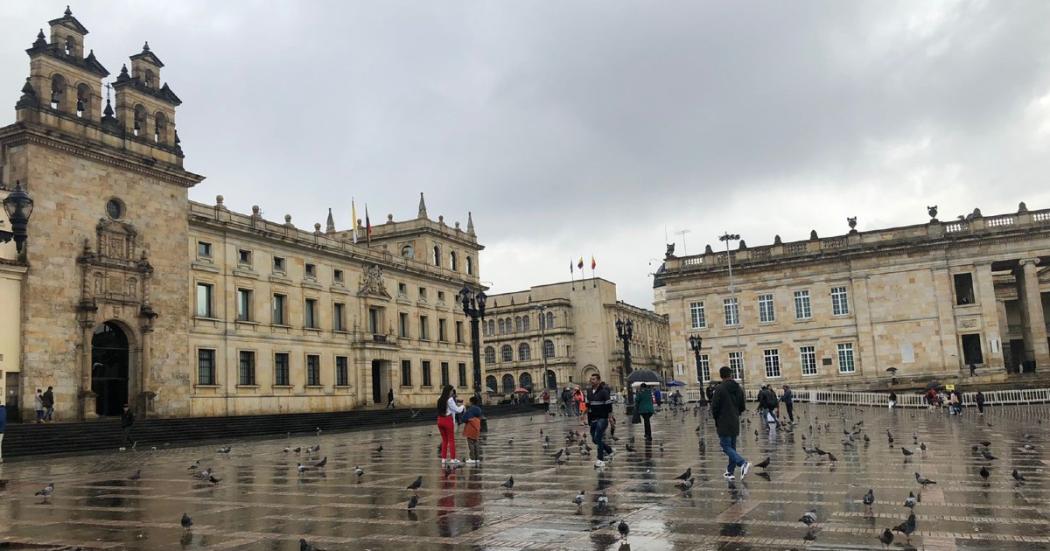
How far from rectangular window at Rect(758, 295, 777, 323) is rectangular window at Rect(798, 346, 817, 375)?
280cm

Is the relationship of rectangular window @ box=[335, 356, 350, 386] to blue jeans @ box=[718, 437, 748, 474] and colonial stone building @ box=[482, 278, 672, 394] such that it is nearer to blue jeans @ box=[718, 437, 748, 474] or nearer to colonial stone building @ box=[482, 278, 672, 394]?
colonial stone building @ box=[482, 278, 672, 394]

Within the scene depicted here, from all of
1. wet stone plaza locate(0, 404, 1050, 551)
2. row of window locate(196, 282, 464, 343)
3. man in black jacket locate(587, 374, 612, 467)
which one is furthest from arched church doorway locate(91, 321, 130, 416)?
man in black jacket locate(587, 374, 612, 467)

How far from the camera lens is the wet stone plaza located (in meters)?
7.79

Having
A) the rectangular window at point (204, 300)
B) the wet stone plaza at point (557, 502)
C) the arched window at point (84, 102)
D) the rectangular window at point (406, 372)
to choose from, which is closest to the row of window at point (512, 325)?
the rectangular window at point (406, 372)

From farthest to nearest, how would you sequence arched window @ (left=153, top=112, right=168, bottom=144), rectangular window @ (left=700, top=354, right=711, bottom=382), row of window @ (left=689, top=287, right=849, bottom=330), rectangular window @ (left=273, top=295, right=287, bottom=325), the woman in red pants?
rectangular window @ (left=700, top=354, right=711, bottom=382)
row of window @ (left=689, top=287, right=849, bottom=330)
rectangular window @ (left=273, top=295, right=287, bottom=325)
arched window @ (left=153, top=112, right=168, bottom=144)
the woman in red pants

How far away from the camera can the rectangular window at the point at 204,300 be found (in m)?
39.9

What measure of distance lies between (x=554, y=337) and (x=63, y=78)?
2432 inches

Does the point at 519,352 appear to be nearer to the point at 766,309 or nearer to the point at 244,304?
the point at 766,309

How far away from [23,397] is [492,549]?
28.8 metres

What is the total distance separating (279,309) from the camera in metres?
45.6

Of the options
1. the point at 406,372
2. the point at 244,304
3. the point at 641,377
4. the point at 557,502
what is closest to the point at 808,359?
the point at 641,377

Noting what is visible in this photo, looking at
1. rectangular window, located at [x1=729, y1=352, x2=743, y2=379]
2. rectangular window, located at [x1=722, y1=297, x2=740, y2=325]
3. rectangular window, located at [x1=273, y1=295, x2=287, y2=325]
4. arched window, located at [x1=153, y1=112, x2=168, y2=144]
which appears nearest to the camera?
arched window, located at [x1=153, y1=112, x2=168, y2=144]

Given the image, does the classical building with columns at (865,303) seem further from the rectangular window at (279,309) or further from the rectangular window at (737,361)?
the rectangular window at (279,309)

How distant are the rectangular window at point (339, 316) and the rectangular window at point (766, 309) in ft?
90.6
